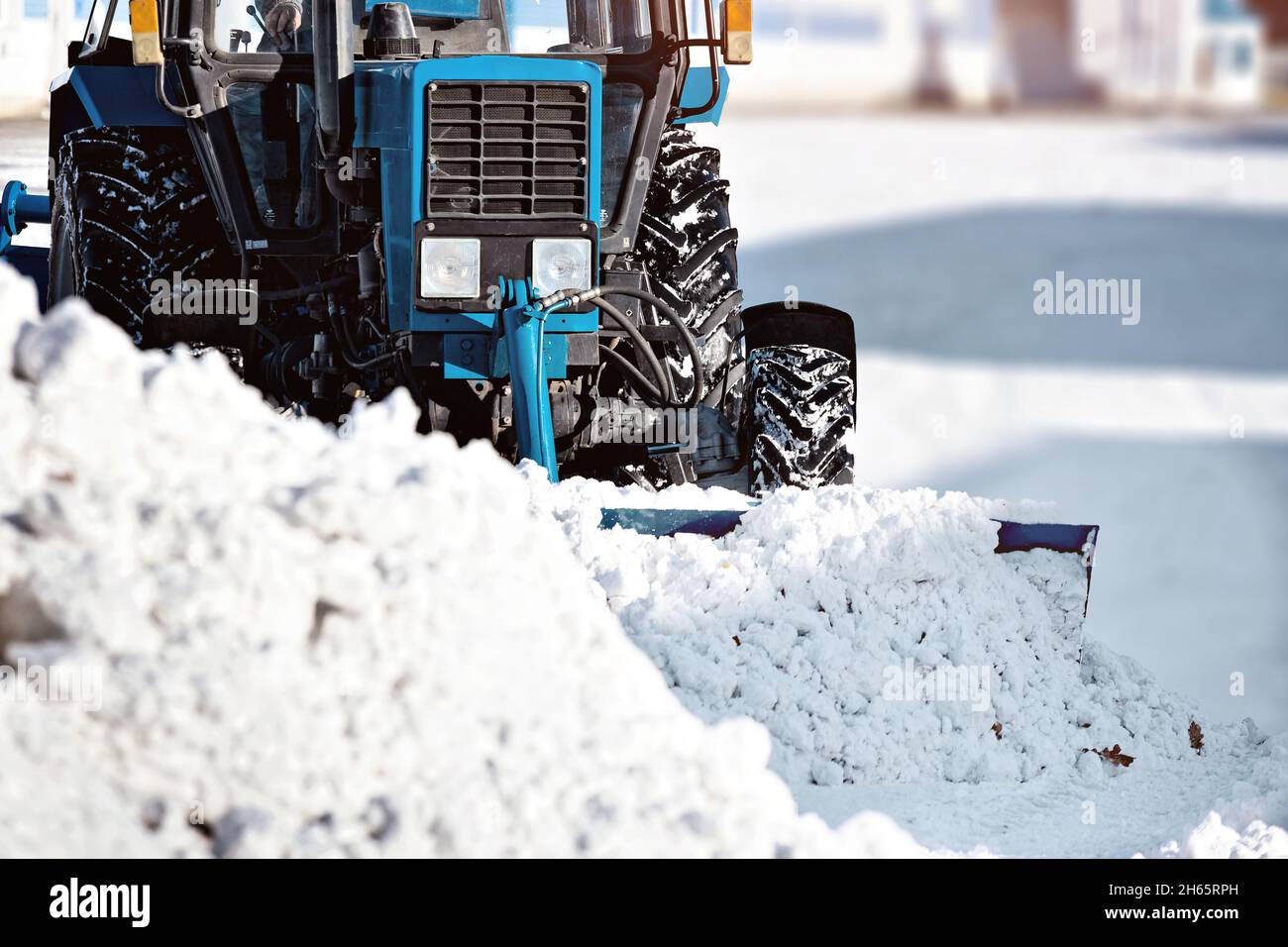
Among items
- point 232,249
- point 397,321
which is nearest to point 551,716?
point 397,321

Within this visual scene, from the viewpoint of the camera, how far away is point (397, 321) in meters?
4.91

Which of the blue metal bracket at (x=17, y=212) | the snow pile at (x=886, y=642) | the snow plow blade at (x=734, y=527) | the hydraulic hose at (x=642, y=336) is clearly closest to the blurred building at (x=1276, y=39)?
the hydraulic hose at (x=642, y=336)

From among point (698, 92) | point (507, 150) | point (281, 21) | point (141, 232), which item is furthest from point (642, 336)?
point (141, 232)

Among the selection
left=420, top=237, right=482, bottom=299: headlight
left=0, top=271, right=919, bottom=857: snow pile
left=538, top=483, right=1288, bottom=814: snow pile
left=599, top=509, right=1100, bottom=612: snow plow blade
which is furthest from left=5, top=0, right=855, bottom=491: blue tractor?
left=0, top=271, right=919, bottom=857: snow pile

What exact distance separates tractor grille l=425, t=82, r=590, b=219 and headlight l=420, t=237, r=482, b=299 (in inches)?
3.3

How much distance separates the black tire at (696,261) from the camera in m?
5.21

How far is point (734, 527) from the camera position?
4133mm

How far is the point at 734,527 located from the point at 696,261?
1359 mm

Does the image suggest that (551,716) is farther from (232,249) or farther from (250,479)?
(232,249)

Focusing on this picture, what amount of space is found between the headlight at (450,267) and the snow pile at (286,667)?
1.79 meters

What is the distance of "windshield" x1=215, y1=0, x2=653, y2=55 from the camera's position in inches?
211

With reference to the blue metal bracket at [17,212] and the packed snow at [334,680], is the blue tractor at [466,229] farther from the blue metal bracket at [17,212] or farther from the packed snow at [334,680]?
the blue metal bracket at [17,212]
